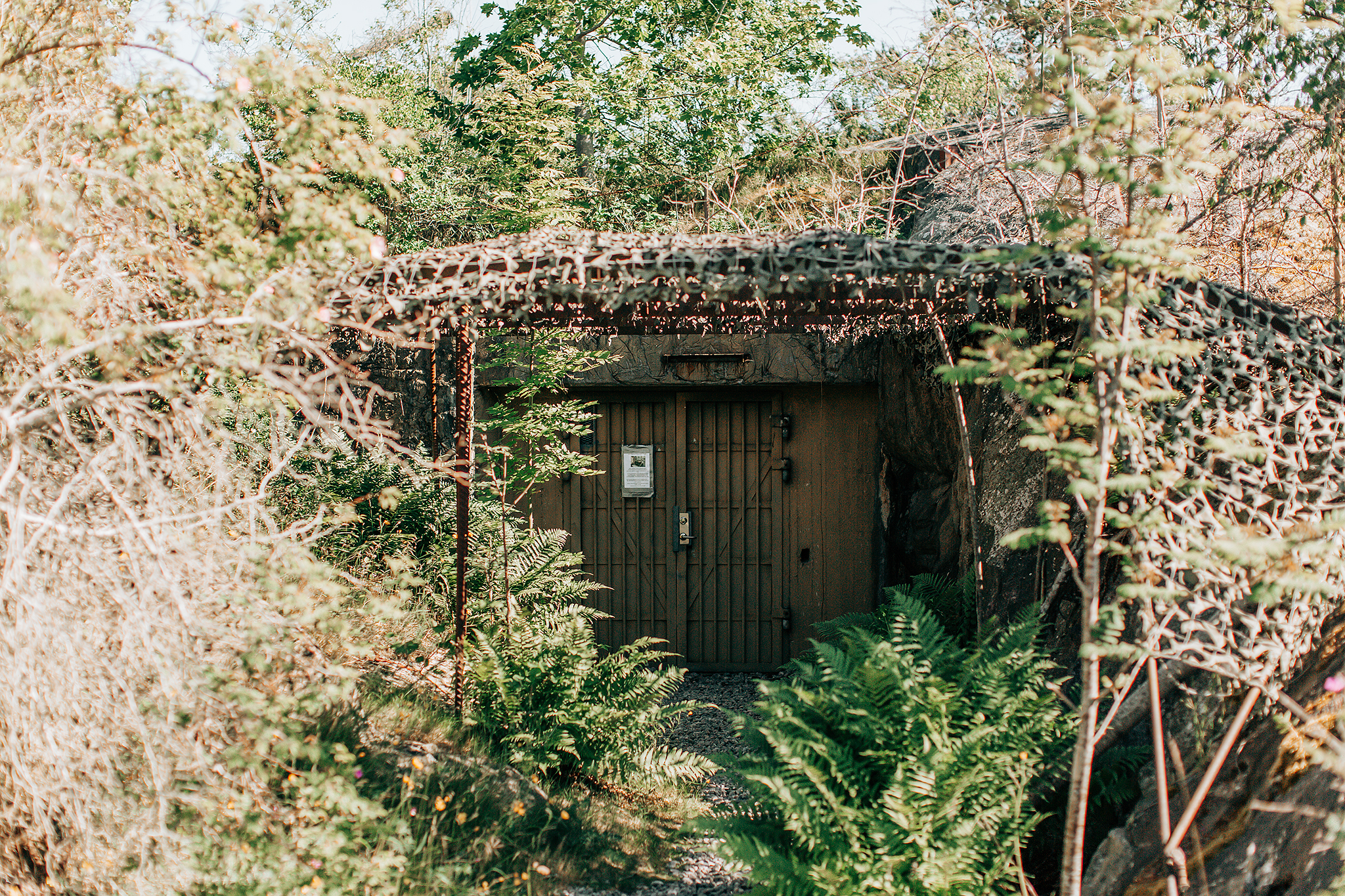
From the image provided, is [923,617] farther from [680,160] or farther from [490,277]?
[680,160]

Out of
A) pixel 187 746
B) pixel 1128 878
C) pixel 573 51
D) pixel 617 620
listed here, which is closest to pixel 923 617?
pixel 1128 878

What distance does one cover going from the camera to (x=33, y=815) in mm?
2688

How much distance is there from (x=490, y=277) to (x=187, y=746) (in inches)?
82.2

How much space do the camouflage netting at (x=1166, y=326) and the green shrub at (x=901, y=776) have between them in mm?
639

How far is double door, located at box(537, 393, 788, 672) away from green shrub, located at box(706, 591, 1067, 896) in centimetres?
384

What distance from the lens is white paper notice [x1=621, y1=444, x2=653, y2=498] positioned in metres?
7.48

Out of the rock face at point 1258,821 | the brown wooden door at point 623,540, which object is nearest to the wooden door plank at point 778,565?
the brown wooden door at point 623,540

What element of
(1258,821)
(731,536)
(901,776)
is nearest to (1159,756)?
(1258,821)

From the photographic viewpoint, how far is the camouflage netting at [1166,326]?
302 centimetres

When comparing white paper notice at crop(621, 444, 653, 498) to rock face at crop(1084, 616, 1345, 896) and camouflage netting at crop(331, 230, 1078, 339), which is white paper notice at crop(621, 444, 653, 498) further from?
rock face at crop(1084, 616, 1345, 896)

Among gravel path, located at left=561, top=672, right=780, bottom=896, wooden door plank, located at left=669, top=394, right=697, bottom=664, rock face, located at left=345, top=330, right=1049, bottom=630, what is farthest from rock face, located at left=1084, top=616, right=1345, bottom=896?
wooden door plank, located at left=669, top=394, right=697, bottom=664

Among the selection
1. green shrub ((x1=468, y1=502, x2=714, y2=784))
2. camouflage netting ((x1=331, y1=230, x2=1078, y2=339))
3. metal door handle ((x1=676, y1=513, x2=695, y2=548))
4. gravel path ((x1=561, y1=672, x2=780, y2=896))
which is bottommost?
gravel path ((x1=561, y1=672, x2=780, y2=896))

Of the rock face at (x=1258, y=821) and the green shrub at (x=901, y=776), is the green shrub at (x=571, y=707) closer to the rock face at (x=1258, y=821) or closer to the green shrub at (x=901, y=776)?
the green shrub at (x=901, y=776)

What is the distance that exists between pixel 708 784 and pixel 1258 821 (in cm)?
303
